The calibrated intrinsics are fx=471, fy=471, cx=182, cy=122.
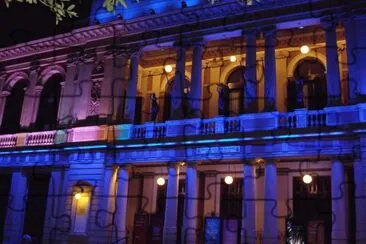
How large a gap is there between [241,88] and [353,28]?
644 centimetres

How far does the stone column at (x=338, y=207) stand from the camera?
1680 cm

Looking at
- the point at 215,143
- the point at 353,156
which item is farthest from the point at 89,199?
the point at 353,156

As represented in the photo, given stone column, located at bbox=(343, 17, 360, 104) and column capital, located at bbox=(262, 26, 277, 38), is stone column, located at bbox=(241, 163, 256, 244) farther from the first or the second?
column capital, located at bbox=(262, 26, 277, 38)

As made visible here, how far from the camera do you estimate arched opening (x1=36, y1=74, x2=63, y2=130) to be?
84.3 feet

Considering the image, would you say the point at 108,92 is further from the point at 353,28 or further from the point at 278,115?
the point at 353,28

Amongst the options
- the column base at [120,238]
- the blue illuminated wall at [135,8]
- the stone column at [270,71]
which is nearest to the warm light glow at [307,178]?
the stone column at [270,71]

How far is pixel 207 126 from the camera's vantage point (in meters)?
20.5

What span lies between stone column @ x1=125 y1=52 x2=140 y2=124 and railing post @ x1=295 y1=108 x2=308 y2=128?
7.77 meters

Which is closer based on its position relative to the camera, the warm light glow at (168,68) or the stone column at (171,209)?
the stone column at (171,209)

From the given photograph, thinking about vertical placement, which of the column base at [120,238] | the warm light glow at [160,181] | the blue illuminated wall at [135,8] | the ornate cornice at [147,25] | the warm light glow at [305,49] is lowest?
the column base at [120,238]

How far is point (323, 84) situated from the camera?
21.7 meters

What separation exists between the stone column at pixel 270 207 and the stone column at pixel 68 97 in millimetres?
10452

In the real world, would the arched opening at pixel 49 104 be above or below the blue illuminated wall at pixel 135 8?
below

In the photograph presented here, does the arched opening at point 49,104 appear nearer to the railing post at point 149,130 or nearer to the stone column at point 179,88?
the railing post at point 149,130
